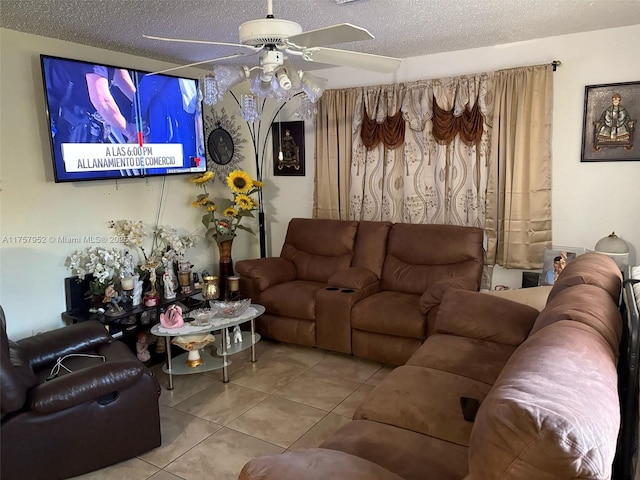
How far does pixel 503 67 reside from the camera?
371 centimetres

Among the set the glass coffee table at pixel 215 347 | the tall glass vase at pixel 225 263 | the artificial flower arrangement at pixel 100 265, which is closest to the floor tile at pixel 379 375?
the glass coffee table at pixel 215 347

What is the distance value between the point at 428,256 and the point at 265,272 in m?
1.38

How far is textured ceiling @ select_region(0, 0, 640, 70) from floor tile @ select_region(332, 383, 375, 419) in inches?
93.2

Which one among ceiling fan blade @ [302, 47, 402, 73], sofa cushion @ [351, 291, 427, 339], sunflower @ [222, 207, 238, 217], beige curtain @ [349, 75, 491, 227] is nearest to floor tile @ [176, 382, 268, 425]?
sofa cushion @ [351, 291, 427, 339]

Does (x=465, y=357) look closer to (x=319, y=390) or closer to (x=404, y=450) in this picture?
(x=404, y=450)

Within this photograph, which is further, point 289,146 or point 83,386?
point 289,146

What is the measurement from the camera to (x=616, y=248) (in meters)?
3.24

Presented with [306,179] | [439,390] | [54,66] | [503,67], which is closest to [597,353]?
[439,390]

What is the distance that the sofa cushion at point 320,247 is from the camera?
4.20m

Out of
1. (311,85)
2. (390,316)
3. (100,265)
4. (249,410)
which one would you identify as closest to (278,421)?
(249,410)

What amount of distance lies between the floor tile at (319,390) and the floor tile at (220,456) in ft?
1.69

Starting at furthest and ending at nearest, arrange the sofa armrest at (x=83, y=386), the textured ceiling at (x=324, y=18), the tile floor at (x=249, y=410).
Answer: the textured ceiling at (x=324, y=18)
the tile floor at (x=249, y=410)
the sofa armrest at (x=83, y=386)

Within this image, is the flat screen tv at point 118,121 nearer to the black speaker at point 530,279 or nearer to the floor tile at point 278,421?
the floor tile at point 278,421

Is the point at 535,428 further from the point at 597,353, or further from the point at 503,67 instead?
the point at 503,67
